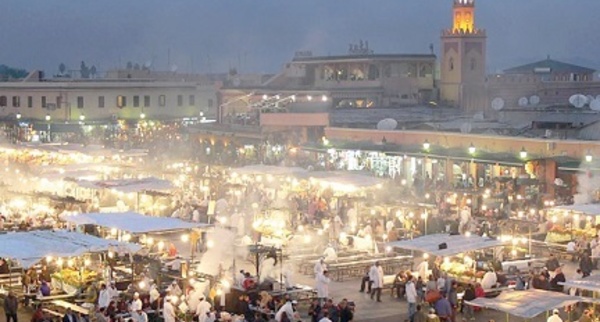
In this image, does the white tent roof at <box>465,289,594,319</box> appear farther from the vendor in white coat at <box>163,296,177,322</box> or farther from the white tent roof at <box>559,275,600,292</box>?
the vendor in white coat at <box>163,296,177,322</box>

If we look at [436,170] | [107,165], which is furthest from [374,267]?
[107,165]

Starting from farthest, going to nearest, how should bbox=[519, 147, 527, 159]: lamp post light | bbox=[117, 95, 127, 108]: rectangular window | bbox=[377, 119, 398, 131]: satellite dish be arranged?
bbox=[117, 95, 127, 108]: rectangular window < bbox=[377, 119, 398, 131]: satellite dish < bbox=[519, 147, 527, 159]: lamp post light

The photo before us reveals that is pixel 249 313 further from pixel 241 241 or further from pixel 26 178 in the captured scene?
pixel 26 178

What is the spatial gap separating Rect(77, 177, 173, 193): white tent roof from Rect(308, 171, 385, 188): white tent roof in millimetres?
4777

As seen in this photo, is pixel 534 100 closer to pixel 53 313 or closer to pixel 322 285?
pixel 322 285

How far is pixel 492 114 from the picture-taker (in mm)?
57781

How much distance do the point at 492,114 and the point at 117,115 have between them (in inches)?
874

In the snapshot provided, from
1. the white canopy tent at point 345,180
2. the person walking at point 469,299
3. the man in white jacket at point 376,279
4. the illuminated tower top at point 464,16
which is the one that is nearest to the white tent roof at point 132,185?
the white canopy tent at point 345,180

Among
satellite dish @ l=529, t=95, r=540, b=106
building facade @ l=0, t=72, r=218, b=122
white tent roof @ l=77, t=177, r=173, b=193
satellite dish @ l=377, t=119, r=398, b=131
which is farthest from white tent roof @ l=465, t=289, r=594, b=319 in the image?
satellite dish @ l=529, t=95, r=540, b=106

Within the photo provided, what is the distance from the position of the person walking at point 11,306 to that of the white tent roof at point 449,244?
8025mm

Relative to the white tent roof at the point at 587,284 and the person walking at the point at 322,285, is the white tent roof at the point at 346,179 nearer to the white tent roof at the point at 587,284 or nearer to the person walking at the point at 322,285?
the person walking at the point at 322,285

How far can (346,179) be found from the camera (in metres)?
33.6

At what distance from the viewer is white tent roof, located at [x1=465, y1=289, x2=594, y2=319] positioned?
55.9 feet

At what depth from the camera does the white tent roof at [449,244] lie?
22406 mm
